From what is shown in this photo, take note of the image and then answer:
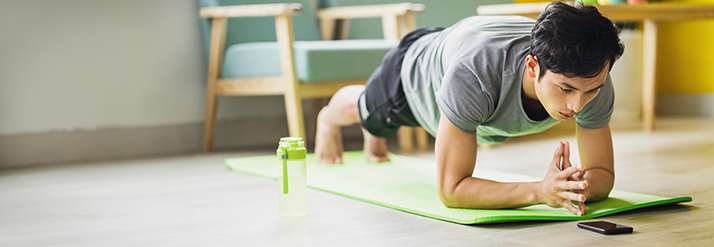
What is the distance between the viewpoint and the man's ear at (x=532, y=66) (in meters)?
1.30

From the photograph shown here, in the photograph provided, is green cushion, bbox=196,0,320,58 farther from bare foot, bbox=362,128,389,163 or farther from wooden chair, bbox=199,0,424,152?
bare foot, bbox=362,128,389,163

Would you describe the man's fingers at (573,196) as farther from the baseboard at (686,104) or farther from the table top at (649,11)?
the baseboard at (686,104)

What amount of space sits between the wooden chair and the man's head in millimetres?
1394

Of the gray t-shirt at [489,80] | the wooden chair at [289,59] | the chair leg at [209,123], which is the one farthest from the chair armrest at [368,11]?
the gray t-shirt at [489,80]

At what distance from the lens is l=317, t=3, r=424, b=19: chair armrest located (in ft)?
9.46

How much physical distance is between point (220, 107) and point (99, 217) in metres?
1.67

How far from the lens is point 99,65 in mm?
2811

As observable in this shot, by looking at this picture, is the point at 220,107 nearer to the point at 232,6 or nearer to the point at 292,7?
the point at 232,6

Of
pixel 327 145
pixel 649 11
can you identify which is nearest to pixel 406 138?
pixel 327 145

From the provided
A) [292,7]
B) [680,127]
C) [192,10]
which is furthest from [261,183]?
[680,127]

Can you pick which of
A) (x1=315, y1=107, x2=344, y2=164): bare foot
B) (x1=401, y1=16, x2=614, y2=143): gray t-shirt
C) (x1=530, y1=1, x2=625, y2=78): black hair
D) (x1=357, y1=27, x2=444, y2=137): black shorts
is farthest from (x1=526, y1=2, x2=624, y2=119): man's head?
(x1=315, y1=107, x2=344, y2=164): bare foot

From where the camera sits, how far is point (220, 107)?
3182 mm

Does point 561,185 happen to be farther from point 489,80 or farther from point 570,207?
point 489,80

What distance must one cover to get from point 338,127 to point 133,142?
1.08 metres
